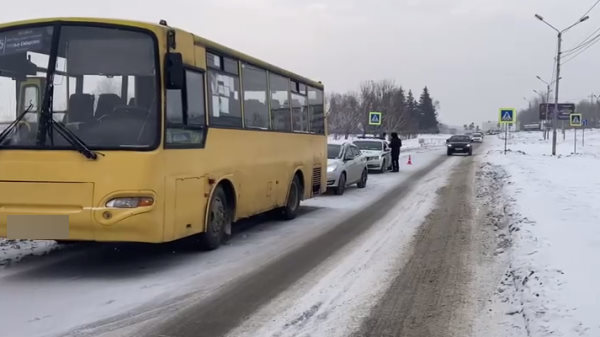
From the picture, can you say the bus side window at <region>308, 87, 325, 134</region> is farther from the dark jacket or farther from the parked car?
the dark jacket

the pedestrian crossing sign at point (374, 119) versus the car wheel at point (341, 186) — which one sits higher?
the pedestrian crossing sign at point (374, 119)

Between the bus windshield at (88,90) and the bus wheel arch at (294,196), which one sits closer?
the bus windshield at (88,90)

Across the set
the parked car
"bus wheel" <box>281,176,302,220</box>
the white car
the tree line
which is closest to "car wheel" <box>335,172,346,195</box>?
the white car

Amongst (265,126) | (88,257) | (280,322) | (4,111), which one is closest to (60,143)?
(4,111)

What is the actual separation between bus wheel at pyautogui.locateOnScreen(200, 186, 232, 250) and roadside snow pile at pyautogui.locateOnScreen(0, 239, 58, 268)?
7.50ft

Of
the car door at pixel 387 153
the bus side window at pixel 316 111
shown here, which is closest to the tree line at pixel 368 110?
the car door at pixel 387 153

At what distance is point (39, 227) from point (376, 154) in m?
20.7

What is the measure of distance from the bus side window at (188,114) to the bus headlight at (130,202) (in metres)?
0.75

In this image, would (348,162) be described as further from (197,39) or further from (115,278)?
(115,278)

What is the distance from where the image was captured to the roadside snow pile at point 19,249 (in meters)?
8.11

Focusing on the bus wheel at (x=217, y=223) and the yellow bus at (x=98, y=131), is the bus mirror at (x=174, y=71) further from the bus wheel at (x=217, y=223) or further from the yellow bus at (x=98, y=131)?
the bus wheel at (x=217, y=223)

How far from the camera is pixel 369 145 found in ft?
90.5

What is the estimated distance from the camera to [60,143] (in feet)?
22.7

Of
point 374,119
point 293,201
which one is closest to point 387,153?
point 374,119
